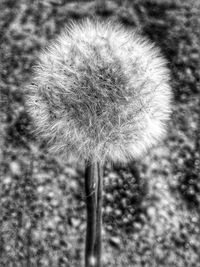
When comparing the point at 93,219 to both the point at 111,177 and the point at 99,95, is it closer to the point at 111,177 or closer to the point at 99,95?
the point at 111,177

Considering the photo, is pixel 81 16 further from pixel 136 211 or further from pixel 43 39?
pixel 136 211

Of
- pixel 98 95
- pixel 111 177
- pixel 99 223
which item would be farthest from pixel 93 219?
pixel 98 95

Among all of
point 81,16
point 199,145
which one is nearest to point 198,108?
point 199,145

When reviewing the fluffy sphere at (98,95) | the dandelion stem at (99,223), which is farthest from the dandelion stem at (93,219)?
the fluffy sphere at (98,95)

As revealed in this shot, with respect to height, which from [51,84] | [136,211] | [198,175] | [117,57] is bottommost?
[136,211]

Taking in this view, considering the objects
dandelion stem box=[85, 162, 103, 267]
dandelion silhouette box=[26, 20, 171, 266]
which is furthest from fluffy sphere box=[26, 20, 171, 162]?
dandelion stem box=[85, 162, 103, 267]

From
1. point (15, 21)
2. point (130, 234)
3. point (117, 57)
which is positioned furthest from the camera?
point (15, 21)
